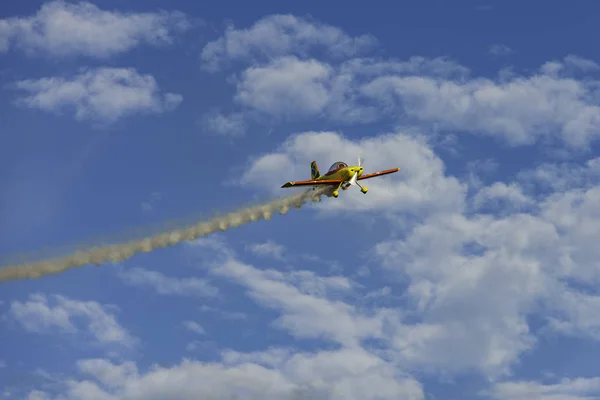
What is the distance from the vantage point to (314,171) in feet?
455

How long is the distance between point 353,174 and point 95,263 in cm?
3937

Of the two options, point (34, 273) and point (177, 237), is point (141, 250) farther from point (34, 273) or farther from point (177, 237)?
point (34, 273)

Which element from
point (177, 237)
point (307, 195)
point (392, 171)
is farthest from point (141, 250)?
point (392, 171)

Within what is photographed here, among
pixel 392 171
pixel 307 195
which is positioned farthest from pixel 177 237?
pixel 392 171

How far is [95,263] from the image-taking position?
397 ft

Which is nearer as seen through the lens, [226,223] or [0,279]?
[0,279]

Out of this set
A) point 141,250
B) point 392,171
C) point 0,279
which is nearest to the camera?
point 0,279

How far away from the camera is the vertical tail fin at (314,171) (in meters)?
138

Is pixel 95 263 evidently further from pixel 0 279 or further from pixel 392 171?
pixel 392 171

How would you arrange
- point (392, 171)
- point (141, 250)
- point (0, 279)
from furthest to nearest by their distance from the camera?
point (392, 171)
point (141, 250)
point (0, 279)

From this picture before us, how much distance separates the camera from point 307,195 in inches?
5172

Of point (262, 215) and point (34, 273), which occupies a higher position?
point (262, 215)

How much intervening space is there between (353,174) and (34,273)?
47401 millimetres

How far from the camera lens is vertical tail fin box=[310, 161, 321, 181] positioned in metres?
138
